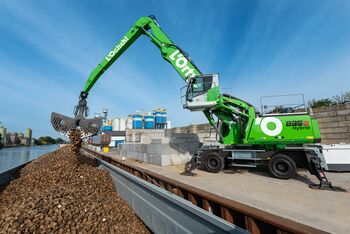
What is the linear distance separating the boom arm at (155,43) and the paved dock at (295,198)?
5.57m

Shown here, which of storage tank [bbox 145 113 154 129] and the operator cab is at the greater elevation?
storage tank [bbox 145 113 154 129]

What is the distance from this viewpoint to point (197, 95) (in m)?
8.25

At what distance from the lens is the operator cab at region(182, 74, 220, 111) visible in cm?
792

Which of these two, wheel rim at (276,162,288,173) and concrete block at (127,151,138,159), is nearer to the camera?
wheel rim at (276,162,288,173)

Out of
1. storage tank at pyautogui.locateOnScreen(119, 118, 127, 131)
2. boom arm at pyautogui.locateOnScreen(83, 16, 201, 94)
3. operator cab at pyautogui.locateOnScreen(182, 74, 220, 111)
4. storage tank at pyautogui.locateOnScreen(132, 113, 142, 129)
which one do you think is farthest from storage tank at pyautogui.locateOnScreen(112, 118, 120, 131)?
operator cab at pyautogui.locateOnScreen(182, 74, 220, 111)

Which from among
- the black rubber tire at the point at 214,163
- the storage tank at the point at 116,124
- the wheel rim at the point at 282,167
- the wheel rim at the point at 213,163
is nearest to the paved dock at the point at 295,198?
the wheel rim at the point at 282,167

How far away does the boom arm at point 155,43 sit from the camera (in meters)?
9.18

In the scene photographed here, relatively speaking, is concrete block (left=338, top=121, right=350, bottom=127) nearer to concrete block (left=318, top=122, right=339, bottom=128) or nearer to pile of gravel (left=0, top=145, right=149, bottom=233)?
concrete block (left=318, top=122, right=339, bottom=128)

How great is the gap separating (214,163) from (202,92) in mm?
3195

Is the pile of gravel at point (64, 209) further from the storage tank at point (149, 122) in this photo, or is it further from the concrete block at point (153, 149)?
the storage tank at point (149, 122)

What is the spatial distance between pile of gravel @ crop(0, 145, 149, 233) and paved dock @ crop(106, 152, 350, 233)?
2500mm

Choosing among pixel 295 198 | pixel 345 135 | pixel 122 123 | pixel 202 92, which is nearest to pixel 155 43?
pixel 202 92

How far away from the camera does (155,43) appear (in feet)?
32.2

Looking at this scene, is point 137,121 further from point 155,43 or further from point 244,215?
point 244,215
